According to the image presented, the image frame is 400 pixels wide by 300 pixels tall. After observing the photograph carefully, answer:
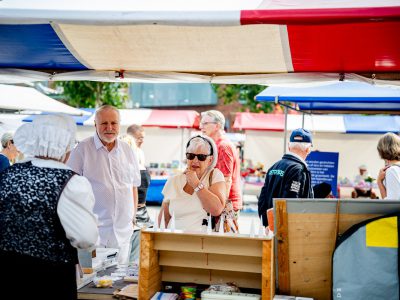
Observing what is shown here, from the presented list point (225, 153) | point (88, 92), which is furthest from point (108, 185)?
point (88, 92)

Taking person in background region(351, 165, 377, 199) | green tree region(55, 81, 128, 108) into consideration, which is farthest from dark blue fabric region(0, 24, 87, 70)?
green tree region(55, 81, 128, 108)

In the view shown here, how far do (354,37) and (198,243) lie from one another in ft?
4.41

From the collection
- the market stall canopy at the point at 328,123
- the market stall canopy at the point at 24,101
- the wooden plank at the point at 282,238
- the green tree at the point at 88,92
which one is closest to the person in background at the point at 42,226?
the wooden plank at the point at 282,238

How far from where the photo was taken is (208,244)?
2.36 metres

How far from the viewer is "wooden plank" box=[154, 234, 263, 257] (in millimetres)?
2312

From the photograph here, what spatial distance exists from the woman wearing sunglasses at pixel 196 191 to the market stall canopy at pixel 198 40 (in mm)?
602

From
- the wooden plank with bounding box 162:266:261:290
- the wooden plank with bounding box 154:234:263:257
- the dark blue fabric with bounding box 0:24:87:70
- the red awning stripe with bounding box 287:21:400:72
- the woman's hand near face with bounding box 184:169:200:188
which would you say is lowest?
the wooden plank with bounding box 162:266:261:290

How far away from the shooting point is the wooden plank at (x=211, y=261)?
7.83 feet

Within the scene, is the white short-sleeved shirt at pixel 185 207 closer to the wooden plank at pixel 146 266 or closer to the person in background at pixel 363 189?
the wooden plank at pixel 146 266

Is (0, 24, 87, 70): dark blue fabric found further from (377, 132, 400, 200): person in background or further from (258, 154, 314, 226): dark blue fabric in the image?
(377, 132, 400, 200): person in background

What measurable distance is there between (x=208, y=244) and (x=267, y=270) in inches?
12.0

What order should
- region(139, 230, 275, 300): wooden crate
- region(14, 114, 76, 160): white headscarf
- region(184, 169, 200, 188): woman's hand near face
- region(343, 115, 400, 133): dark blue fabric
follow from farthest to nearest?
region(343, 115, 400, 133): dark blue fabric < region(184, 169, 200, 188): woman's hand near face < region(139, 230, 275, 300): wooden crate < region(14, 114, 76, 160): white headscarf

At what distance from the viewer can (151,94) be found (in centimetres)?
3353

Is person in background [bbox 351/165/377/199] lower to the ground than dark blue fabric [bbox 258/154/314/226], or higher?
lower
